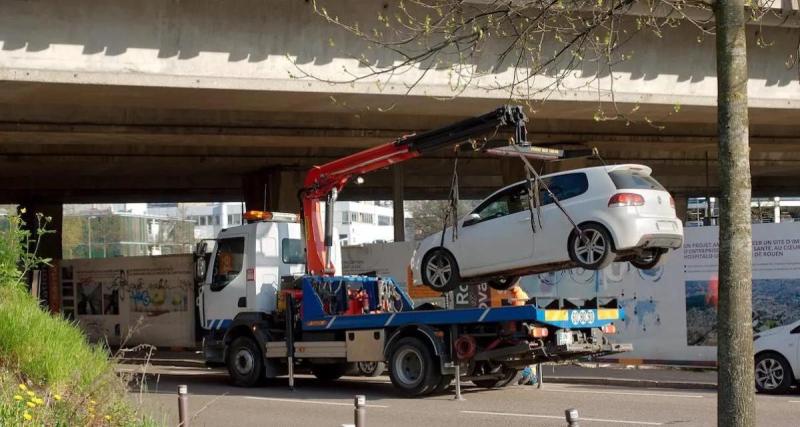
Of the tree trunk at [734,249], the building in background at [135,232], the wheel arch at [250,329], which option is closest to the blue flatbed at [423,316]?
the wheel arch at [250,329]

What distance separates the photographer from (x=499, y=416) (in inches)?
543

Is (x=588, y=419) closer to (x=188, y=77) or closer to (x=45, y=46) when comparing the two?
(x=188, y=77)

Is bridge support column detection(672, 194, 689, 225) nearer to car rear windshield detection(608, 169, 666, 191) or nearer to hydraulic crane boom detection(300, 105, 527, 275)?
hydraulic crane boom detection(300, 105, 527, 275)

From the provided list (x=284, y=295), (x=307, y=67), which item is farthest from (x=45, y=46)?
(x=284, y=295)

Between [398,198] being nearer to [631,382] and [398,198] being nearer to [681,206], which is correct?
[631,382]

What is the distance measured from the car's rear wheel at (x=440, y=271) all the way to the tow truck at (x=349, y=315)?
17.4 inches

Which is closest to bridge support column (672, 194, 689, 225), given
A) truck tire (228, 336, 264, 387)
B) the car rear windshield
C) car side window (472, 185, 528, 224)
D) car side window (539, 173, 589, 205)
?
truck tire (228, 336, 264, 387)

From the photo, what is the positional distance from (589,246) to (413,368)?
3324 millimetres

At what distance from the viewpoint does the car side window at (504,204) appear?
16.1 metres

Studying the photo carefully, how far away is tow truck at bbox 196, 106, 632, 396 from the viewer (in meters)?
15.4

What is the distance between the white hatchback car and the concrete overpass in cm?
116

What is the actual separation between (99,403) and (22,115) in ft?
54.3

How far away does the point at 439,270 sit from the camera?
55.9 feet

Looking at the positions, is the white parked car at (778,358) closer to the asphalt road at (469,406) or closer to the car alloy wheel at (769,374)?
the car alloy wheel at (769,374)
